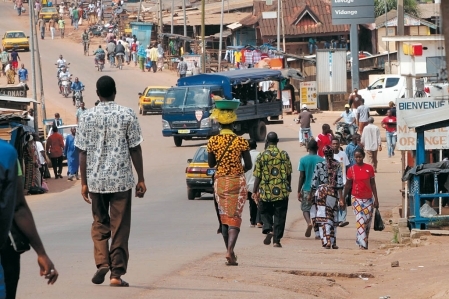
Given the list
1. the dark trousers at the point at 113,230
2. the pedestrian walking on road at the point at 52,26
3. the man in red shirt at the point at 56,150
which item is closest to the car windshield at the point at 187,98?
the man in red shirt at the point at 56,150

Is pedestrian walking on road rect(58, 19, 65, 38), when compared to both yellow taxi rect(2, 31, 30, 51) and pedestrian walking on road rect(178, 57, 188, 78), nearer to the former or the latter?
yellow taxi rect(2, 31, 30, 51)

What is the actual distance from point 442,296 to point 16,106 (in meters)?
20.9

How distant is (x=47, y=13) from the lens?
76.7m

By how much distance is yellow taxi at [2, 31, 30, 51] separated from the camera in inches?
2598

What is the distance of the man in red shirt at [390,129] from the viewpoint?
30547 millimetres

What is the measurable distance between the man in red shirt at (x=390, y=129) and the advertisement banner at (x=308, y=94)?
15.9m

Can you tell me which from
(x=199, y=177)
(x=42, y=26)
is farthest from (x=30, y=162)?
(x=42, y=26)

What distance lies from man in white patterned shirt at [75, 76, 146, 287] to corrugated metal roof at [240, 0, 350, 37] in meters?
61.0

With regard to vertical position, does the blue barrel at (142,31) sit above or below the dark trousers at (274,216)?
above

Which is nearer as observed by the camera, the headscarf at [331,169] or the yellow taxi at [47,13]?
the headscarf at [331,169]

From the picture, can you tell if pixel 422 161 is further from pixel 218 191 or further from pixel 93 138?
pixel 93 138

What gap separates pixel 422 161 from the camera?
16.1m

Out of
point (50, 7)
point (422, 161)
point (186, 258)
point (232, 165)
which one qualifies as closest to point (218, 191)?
point (232, 165)

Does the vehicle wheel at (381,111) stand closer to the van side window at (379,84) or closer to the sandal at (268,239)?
the van side window at (379,84)
